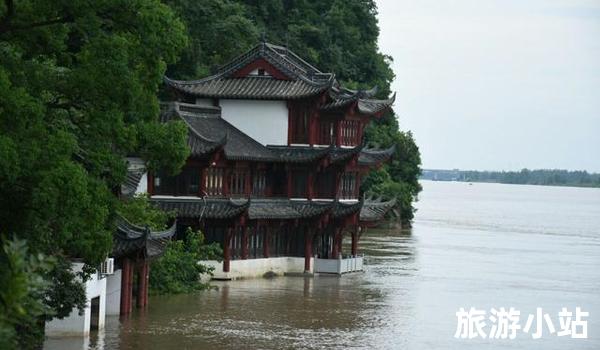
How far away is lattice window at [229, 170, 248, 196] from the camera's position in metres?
54.1

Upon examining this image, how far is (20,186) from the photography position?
Answer: 24.8m

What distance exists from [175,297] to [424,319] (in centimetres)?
791

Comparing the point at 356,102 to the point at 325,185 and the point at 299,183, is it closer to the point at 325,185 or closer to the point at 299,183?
the point at 325,185

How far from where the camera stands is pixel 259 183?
56281mm

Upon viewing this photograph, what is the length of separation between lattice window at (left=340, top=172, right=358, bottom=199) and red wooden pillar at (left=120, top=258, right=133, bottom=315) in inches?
822

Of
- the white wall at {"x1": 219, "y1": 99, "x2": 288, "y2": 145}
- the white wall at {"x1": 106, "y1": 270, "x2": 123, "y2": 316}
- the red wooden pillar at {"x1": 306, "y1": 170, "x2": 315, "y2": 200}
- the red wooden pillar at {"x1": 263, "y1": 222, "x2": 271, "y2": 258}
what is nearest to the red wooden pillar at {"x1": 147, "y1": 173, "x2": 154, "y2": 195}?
the red wooden pillar at {"x1": 263, "y1": 222, "x2": 271, "y2": 258}

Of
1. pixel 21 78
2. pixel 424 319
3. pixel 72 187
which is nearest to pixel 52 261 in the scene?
pixel 72 187

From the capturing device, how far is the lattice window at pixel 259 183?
183 feet

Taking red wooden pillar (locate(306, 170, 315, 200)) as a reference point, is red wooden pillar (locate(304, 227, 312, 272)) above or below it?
below

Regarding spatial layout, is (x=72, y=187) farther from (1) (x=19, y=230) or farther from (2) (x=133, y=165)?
(2) (x=133, y=165)

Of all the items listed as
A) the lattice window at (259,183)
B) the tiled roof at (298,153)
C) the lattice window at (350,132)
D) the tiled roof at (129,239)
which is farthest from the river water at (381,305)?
the lattice window at (350,132)

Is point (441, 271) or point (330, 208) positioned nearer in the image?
point (330, 208)

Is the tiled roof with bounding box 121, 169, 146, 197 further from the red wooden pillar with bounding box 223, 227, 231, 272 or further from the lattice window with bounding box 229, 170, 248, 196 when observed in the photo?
the lattice window with bounding box 229, 170, 248, 196

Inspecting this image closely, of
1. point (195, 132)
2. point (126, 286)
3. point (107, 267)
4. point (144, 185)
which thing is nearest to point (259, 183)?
point (195, 132)
